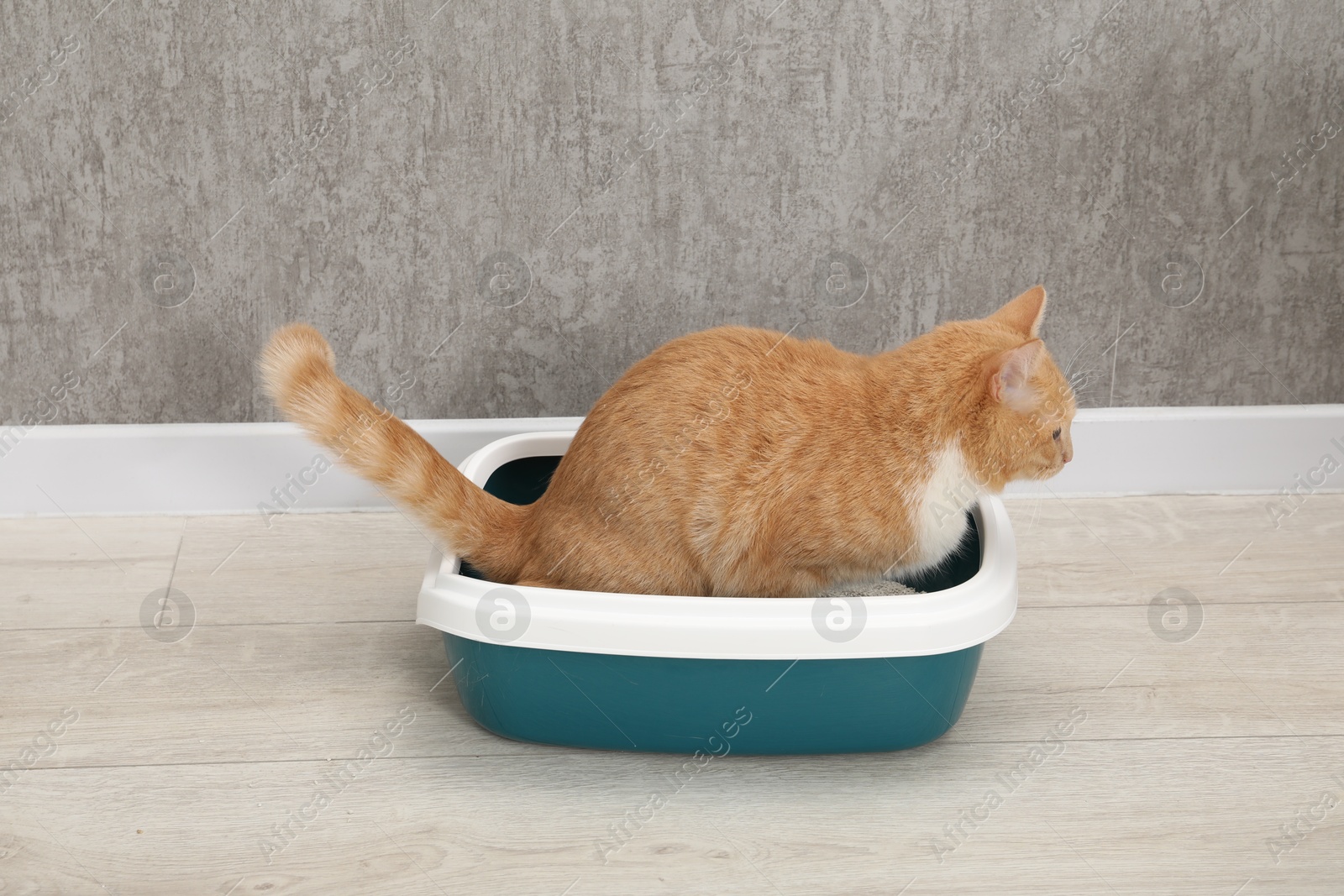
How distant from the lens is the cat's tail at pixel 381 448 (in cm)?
114

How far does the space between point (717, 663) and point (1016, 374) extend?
15.0 inches

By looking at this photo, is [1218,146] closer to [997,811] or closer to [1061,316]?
[1061,316]

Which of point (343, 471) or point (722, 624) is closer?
point (722, 624)

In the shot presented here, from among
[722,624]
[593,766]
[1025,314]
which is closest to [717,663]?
[722,624]

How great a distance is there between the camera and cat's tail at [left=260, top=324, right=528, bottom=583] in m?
1.14

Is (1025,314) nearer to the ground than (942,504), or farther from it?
farther from it

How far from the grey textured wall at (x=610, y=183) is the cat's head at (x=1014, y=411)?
1.43 ft

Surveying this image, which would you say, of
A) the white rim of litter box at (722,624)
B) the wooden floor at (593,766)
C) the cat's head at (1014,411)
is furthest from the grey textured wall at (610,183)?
the white rim of litter box at (722,624)

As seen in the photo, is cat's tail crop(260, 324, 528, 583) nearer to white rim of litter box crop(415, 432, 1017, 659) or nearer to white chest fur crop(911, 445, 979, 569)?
white rim of litter box crop(415, 432, 1017, 659)

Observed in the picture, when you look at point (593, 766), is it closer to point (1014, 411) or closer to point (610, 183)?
point (1014, 411)

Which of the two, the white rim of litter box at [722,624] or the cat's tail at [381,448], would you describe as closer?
the white rim of litter box at [722,624]

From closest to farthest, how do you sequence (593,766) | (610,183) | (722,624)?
1. (722,624)
2. (593,766)
3. (610,183)

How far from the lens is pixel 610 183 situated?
1463 millimetres

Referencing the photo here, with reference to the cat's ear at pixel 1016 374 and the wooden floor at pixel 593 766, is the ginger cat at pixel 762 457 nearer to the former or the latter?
the cat's ear at pixel 1016 374
